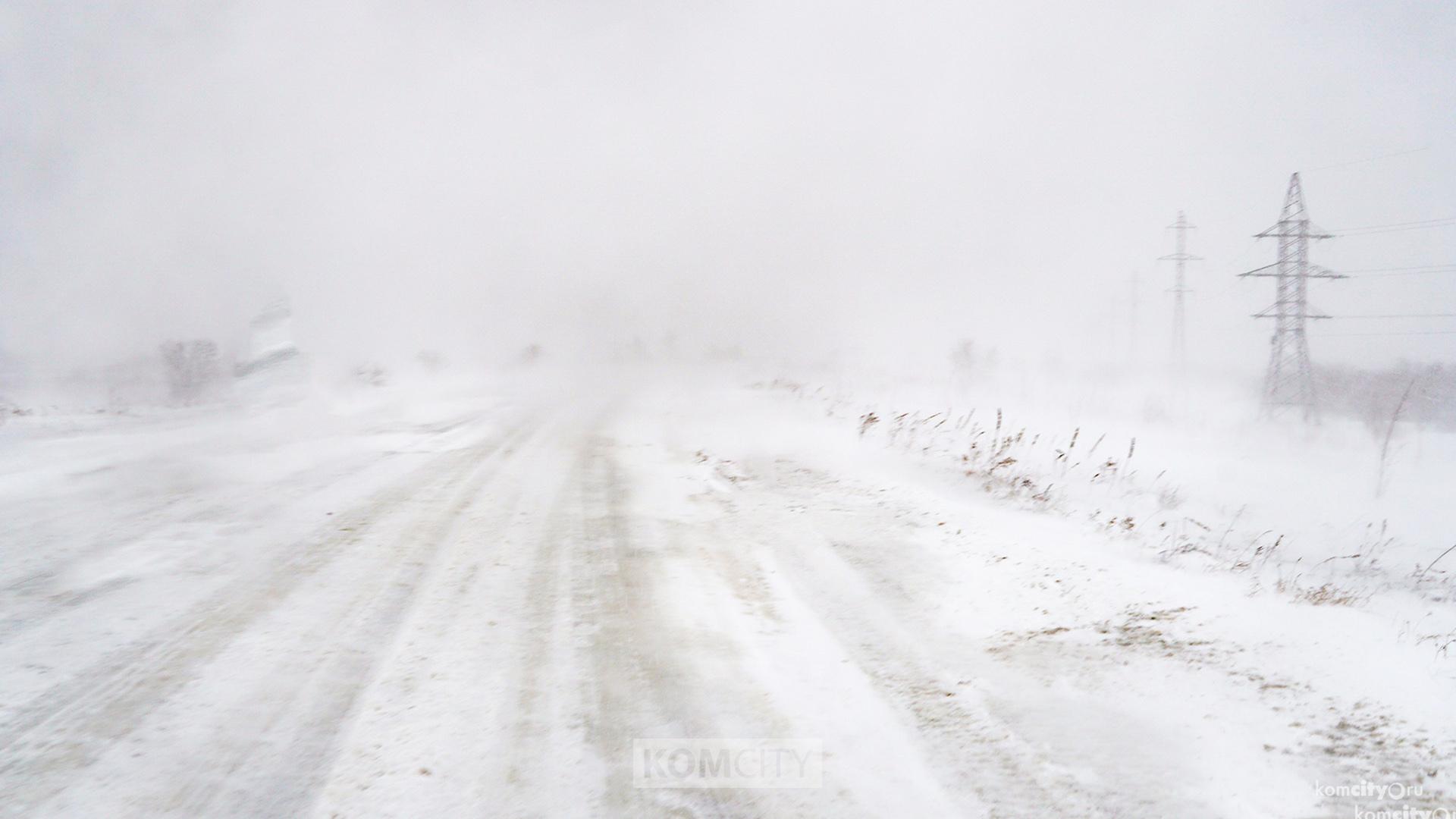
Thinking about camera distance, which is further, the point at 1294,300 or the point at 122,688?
the point at 1294,300

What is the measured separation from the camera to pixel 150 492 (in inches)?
263

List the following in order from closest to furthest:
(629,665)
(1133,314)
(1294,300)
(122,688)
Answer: (122,688) → (629,665) → (1294,300) → (1133,314)

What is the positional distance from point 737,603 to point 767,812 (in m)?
1.96

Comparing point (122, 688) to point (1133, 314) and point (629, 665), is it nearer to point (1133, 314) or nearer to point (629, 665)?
point (629, 665)

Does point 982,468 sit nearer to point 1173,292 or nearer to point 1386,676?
point 1386,676

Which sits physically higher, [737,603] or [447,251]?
[447,251]

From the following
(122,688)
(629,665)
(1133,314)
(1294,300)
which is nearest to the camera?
→ (122,688)

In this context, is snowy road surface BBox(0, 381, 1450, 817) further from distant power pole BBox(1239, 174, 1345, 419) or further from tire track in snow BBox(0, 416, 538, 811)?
distant power pole BBox(1239, 174, 1345, 419)

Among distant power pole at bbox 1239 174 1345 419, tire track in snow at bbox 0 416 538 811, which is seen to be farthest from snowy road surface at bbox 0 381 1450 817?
distant power pole at bbox 1239 174 1345 419

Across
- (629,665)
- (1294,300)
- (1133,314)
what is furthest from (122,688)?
(1133,314)

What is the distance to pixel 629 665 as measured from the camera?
3514 millimetres

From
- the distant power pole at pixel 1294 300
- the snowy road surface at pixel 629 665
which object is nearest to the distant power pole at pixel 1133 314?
the distant power pole at pixel 1294 300

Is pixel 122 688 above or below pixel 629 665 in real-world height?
above

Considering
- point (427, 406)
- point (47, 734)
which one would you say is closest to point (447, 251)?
point (427, 406)
